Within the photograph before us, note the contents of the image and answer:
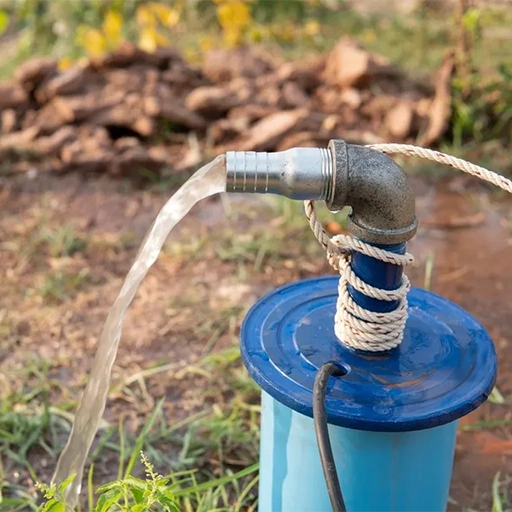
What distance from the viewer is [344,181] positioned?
4.37ft

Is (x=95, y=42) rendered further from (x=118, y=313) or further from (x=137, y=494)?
(x=137, y=494)

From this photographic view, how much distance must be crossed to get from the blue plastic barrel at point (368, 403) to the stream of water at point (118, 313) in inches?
10.4

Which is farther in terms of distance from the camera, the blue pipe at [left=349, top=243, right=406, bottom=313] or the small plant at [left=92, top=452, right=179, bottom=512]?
the blue pipe at [left=349, top=243, right=406, bottom=313]

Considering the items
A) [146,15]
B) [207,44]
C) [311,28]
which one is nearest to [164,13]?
[146,15]

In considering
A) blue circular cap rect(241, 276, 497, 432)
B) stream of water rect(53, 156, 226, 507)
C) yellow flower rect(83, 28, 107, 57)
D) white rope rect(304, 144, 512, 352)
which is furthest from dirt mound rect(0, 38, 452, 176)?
white rope rect(304, 144, 512, 352)

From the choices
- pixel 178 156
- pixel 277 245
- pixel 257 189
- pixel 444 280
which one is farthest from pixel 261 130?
pixel 257 189

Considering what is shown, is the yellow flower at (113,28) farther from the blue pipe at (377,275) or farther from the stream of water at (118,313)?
the blue pipe at (377,275)

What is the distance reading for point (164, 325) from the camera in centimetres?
262

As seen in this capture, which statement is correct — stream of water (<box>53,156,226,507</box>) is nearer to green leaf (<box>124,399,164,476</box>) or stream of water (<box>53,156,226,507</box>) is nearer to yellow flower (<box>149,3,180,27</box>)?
green leaf (<box>124,399,164,476</box>)

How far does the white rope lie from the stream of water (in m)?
0.22

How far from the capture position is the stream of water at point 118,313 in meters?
1.51

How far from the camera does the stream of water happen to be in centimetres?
151

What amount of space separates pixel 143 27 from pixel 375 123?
1939 mm

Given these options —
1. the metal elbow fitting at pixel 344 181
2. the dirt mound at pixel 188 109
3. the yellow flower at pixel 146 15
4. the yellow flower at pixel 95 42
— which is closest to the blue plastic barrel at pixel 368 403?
the metal elbow fitting at pixel 344 181
